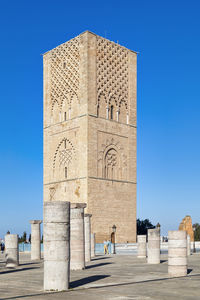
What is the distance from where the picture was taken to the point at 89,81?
3538 cm

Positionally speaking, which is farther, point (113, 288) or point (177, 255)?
point (177, 255)

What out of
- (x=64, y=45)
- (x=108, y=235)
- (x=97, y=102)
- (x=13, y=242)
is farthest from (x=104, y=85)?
(x=13, y=242)

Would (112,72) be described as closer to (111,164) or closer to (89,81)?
(89,81)

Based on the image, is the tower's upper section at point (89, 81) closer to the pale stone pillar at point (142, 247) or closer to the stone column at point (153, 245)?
the pale stone pillar at point (142, 247)

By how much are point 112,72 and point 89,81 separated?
10.1 feet

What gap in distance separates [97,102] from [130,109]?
3.84 metres

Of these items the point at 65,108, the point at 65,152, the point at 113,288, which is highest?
the point at 65,108

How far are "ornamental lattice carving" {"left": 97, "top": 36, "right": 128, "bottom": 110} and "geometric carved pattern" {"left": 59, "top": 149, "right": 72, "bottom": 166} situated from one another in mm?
4665

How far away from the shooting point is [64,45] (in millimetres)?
38000

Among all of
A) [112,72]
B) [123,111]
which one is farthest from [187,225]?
[112,72]

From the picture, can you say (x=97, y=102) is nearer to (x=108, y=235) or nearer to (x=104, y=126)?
(x=104, y=126)

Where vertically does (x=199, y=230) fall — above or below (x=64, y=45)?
below

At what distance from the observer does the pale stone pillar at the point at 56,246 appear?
9.48 meters

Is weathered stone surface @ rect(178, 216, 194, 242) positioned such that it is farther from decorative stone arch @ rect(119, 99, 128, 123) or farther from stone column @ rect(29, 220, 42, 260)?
stone column @ rect(29, 220, 42, 260)
